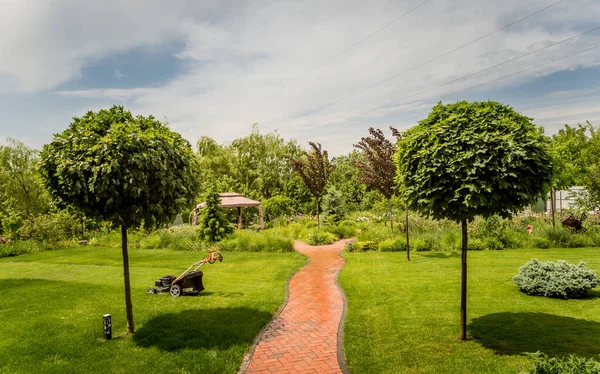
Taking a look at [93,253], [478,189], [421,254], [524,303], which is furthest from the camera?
[93,253]

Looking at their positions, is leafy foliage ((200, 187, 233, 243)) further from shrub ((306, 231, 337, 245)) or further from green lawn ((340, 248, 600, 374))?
green lawn ((340, 248, 600, 374))

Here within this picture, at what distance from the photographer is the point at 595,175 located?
62.4 feet

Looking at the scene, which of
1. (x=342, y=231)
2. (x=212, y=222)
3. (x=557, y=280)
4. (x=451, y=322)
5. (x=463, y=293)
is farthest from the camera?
(x=342, y=231)

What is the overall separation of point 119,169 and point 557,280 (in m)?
9.83

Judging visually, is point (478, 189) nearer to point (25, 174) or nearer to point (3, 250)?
point (3, 250)

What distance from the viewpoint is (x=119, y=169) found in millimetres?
6035

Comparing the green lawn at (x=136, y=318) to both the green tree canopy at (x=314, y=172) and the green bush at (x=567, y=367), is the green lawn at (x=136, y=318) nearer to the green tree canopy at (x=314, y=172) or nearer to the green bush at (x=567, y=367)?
the green bush at (x=567, y=367)

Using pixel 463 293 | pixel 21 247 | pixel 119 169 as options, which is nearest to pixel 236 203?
pixel 21 247

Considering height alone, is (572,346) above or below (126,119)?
below

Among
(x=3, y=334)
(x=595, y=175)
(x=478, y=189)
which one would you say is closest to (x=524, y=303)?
(x=478, y=189)

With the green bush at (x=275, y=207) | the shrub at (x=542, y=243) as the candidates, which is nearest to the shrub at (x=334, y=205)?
the green bush at (x=275, y=207)

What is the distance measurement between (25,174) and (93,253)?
62.3ft

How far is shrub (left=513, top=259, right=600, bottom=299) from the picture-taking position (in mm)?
8516

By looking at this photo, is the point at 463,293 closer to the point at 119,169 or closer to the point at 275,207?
the point at 119,169
